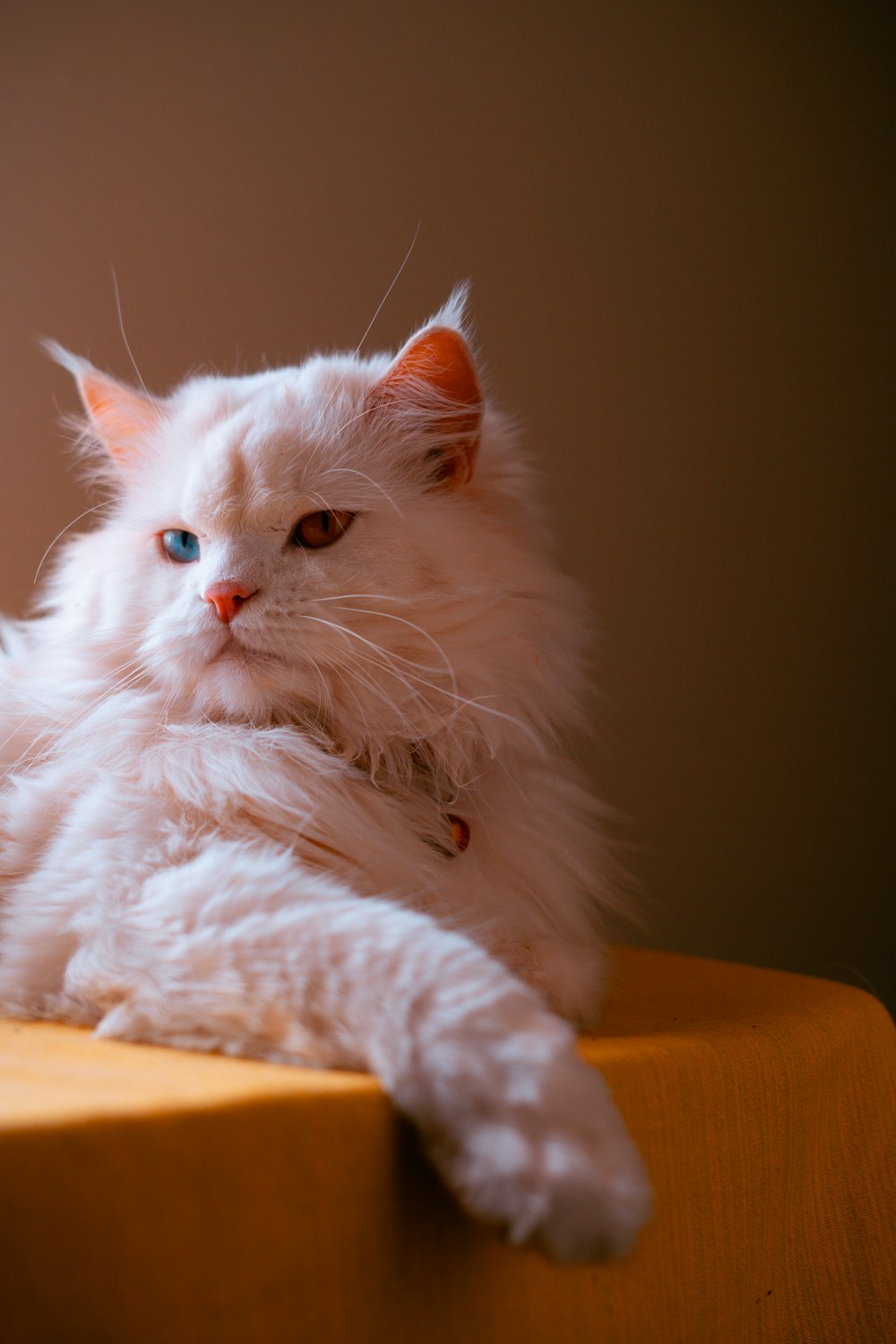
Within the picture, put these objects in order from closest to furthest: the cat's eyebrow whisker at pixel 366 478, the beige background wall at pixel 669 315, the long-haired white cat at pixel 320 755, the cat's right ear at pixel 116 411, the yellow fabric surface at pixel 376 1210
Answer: the yellow fabric surface at pixel 376 1210
the long-haired white cat at pixel 320 755
the cat's eyebrow whisker at pixel 366 478
the cat's right ear at pixel 116 411
the beige background wall at pixel 669 315

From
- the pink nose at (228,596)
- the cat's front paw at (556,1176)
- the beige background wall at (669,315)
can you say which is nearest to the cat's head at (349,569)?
the pink nose at (228,596)

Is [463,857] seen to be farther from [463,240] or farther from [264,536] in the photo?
[463,240]

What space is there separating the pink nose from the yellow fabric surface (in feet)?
1.44

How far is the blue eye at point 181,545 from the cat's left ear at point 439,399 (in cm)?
28

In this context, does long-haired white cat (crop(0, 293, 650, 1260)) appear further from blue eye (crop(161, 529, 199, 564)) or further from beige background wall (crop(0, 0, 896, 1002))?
beige background wall (crop(0, 0, 896, 1002))

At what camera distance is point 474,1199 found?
0.58 m

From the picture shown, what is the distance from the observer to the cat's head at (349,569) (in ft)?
3.60

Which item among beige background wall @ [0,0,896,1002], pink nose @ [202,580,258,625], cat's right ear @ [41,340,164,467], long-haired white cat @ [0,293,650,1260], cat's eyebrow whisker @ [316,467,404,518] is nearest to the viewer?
long-haired white cat @ [0,293,650,1260]

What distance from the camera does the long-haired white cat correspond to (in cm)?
73

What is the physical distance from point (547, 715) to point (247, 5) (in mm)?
1784

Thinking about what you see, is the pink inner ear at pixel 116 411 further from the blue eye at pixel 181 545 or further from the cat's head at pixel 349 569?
the blue eye at pixel 181 545

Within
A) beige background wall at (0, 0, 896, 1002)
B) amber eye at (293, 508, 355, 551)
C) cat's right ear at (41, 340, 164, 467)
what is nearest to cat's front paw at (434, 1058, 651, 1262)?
amber eye at (293, 508, 355, 551)

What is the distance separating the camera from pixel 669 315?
2.28 meters

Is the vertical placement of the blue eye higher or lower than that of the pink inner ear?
lower
